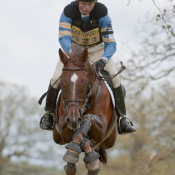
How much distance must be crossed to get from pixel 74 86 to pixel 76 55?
0.69 meters

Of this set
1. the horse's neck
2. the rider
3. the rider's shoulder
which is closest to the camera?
the horse's neck

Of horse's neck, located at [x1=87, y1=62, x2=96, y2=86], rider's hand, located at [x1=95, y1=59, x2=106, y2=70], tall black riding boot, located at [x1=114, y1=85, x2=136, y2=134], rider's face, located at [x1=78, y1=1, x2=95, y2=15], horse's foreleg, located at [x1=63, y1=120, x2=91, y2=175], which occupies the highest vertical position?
rider's face, located at [x1=78, y1=1, x2=95, y2=15]

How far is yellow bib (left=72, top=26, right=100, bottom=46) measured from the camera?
7938 mm

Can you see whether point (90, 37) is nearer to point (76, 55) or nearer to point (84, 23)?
point (84, 23)

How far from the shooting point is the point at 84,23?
780 centimetres

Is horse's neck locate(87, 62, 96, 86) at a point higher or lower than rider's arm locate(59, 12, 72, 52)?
lower

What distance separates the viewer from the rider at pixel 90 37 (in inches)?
298

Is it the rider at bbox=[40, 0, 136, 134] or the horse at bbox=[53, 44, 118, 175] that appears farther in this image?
the rider at bbox=[40, 0, 136, 134]

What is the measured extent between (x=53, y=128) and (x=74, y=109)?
2182mm

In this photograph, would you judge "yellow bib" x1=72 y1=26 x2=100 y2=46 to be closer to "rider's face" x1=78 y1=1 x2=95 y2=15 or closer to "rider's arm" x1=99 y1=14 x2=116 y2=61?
"rider's arm" x1=99 y1=14 x2=116 y2=61

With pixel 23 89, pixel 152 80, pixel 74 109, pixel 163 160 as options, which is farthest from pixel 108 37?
pixel 23 89

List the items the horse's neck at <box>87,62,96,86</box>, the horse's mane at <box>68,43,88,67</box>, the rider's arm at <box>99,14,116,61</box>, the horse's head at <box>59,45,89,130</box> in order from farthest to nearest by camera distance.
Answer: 1. the rider's arm at <box>99,14,116,61</box>
2. the horse's neck at <box>87,62,96,86</box>
3. the horse's mane at <box>68,43,88,67</box>
4. the horse's head at <box>59,45,89,130</box>

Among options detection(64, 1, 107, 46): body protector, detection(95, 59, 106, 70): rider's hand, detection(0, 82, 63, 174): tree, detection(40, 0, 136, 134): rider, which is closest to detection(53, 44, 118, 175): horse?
detection(95, 59, 106, 70): rider's hand

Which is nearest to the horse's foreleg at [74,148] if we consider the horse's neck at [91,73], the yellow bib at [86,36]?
the horse's neck at [91,73]
